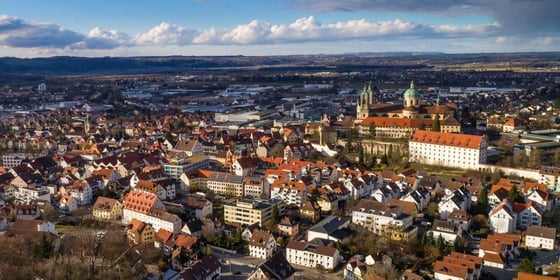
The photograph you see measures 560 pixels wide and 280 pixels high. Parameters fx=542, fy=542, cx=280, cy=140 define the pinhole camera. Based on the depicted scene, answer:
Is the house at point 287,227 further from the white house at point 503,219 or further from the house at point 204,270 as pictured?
the white house at point 503,219

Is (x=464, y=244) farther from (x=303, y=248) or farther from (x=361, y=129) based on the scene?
(x=361, y=129)

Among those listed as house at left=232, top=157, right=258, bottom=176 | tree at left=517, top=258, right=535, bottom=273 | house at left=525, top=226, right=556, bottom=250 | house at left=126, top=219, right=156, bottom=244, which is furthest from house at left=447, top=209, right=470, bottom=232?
house at left=126, top=219, right=156, bottom=244

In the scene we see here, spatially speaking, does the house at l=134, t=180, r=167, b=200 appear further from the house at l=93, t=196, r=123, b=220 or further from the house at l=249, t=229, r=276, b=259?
the house at l=249, t=229, r=276, b=259

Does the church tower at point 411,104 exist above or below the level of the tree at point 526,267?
above

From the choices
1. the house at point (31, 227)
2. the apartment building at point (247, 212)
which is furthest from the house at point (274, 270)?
the house at point (31, 227)

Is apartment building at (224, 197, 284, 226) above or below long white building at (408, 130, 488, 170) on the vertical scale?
below

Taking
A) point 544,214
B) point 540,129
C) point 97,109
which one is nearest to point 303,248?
point 544,214

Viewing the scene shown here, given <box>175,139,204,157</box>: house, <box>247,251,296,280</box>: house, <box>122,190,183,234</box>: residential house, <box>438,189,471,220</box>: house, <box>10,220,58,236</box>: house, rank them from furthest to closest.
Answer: <box>175,139,204,157</box>: house → <box>438,189,471,220</box>: house → <box>122,190,183,234</box>: residential house → <box>10,220,58,236</box>: house → <box>247,251,296,280</box>: house
